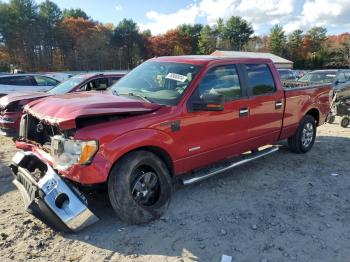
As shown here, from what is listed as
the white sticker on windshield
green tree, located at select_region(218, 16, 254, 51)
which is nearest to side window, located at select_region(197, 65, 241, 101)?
the white sticker on windshield

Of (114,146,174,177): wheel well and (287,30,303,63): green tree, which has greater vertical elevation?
(287,30,303,63): green tree

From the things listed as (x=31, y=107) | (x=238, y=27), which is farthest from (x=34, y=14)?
(x=31, y=107)

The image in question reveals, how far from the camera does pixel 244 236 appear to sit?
12.5 ft

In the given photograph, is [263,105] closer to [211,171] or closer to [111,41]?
[211,171]

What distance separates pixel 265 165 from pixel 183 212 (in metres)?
2.49

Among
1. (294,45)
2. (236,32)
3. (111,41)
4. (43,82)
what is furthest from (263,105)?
(236,32)

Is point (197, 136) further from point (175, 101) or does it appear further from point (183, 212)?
point (183, 212)

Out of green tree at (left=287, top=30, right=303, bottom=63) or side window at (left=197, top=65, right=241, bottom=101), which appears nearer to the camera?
side window at (left=197, top=65, right=241, bottom=101)

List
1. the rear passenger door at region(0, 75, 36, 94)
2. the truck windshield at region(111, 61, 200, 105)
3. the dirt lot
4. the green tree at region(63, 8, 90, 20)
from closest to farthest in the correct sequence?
the dirt lot, the truck windshield at region(111, 61, 200, 105), the rear passenger door at region(0, 75, 36, 94), the green tree at region(63, 8, 90, 20)

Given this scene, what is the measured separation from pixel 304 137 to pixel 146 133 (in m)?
4.17

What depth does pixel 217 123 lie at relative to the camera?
187 inches

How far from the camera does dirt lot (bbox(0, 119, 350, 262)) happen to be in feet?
11.5

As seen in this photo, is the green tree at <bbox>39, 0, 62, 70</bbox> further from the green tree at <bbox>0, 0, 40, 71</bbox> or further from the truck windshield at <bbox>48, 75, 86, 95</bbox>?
the truck windshield at <bbox>48, 75, 86, 95</bbox>

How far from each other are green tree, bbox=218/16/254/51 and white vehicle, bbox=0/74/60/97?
2918 inches
